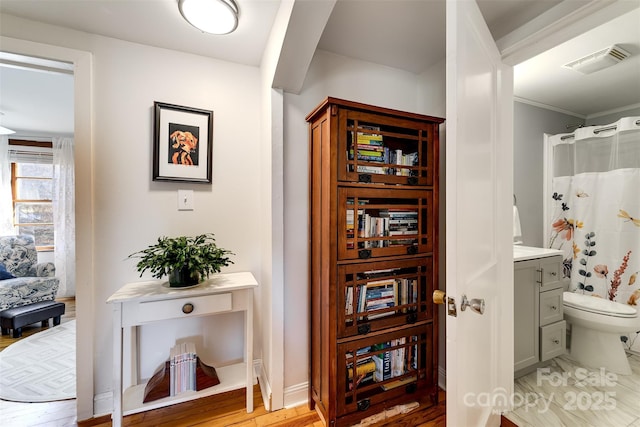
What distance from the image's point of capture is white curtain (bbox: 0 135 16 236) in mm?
3430

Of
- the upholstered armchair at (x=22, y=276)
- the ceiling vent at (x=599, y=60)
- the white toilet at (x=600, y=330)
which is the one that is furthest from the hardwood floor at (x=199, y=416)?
the ceiling vent at (x=599, y=60)

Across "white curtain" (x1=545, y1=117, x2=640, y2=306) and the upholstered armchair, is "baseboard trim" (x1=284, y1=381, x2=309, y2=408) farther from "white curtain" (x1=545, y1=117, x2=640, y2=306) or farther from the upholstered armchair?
the upholstered armchair

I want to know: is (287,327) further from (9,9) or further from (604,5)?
(9,9)

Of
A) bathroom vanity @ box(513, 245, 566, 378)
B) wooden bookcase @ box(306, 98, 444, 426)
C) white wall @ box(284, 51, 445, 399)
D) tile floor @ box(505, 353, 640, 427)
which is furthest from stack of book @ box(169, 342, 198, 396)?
bathroom vanity @ box(513, 245, 566, 378)

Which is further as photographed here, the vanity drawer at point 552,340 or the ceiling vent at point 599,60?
the vanity drawer at point 552,340

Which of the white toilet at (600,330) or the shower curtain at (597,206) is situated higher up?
the shower curtain at (597,206)

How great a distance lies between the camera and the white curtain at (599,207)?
202 centimetres

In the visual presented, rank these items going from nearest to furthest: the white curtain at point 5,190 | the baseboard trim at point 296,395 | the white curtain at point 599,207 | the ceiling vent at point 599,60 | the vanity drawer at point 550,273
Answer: the baseboard trim at point 296,395 < the ceiling vent at point 599,60 < the vanity drawer at point 550,273 < the white curtain at point 599,207 < the white curtain at point 5,190

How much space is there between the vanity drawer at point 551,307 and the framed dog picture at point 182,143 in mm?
2471

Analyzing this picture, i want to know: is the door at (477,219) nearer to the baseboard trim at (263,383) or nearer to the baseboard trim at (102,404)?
the baseboard trim at (263,383)

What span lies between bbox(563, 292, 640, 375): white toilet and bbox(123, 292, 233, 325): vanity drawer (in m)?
2.53

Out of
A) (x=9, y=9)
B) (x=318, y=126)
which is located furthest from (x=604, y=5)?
(x=9, y=9)

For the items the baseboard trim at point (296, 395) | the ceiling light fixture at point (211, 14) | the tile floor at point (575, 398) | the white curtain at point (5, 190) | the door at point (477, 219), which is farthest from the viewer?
the white curtain at point (5, 190)

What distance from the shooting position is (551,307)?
183cm
